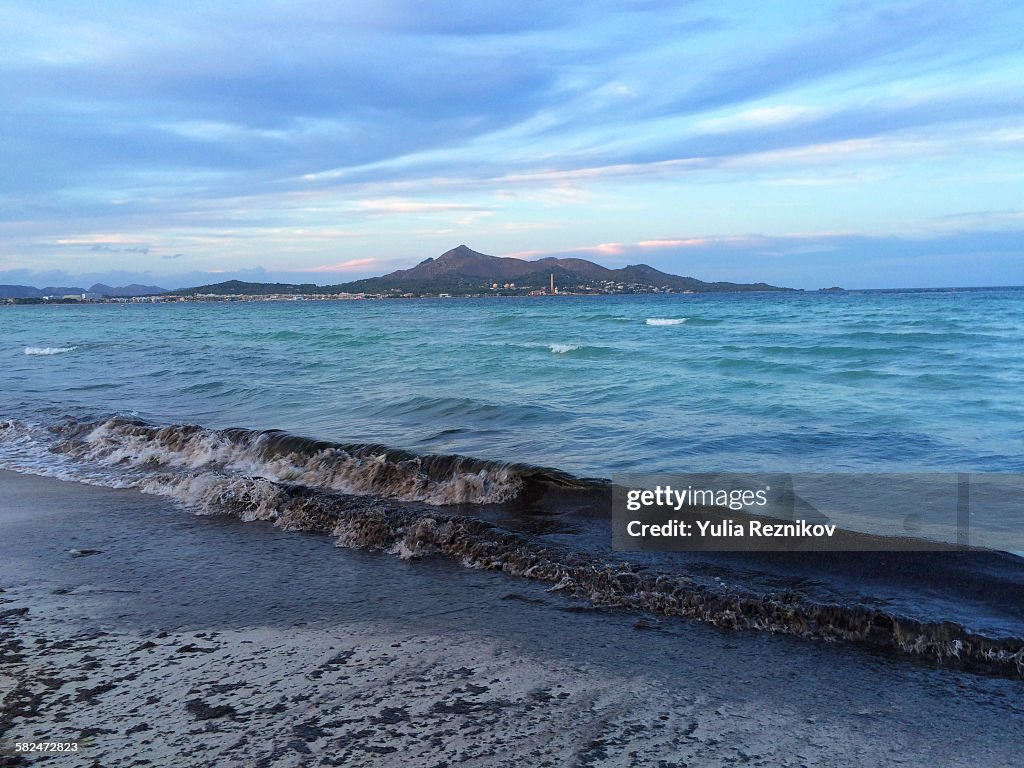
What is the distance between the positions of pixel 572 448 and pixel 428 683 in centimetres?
640

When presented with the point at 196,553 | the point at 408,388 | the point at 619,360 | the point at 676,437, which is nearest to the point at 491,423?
the point at 676,437

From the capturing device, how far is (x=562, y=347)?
27609mm

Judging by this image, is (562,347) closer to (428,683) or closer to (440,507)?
(440,507)

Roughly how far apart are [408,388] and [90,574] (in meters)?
11.1

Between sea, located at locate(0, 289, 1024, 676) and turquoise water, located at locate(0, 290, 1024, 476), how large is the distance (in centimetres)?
9

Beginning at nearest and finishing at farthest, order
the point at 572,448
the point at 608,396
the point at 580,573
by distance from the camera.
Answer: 1. the point at 580,573
2. the point at 572,448
3. the point at 608,396

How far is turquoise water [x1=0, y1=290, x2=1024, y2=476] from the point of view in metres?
10.2

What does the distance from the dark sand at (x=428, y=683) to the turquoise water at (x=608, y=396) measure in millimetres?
4218

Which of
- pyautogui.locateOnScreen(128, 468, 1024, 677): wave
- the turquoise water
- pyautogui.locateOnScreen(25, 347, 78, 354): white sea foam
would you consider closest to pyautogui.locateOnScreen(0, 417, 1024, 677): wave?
pyautogui.locateOnScreen(128, 468, 1024, 677): wave

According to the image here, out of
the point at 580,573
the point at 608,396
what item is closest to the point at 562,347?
the point at 608,396

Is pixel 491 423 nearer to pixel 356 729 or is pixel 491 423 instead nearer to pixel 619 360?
pixel 356 729

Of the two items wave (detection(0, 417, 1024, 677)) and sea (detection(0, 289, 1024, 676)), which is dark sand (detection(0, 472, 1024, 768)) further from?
sea (detection(0, 289, 1024, 676))

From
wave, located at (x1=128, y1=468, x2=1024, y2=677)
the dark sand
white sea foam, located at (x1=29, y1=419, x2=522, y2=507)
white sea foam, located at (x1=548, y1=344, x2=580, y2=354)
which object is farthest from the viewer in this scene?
white sea foam, located at (x1=548, y1=344, x2=580, y2=354)

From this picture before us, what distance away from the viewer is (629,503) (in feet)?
24.4
